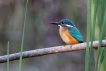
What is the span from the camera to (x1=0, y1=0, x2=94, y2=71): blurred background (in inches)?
160

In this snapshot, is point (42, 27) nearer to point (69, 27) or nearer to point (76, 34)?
point (69, 27)

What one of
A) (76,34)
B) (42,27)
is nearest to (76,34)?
(76,34)

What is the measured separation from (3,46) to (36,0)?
1237mm

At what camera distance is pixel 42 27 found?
4.37 metres

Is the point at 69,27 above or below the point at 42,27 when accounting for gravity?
above

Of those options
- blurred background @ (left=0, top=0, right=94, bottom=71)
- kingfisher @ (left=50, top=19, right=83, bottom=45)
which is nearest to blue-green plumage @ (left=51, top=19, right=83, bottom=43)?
kingfisher @ (left=50, top=19, right=83, bottom=45)

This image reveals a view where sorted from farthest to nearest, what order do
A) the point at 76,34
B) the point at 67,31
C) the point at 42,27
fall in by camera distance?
the point at 42,27
the point at 67,31
the point at 76,34

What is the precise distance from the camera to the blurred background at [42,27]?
4.07m

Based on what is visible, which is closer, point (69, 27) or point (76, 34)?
point (76, 34)

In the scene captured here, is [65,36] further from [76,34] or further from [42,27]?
[42,27]

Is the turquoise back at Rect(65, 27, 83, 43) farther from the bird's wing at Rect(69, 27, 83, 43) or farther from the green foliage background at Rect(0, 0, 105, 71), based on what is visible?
the green foliage background at Rect(0, 0, 105, 71)

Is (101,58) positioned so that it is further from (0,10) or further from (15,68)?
(15,68)

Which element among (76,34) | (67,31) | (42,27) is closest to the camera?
(76,34)

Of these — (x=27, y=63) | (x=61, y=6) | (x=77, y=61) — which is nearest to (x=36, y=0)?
(x=61, y=6)
